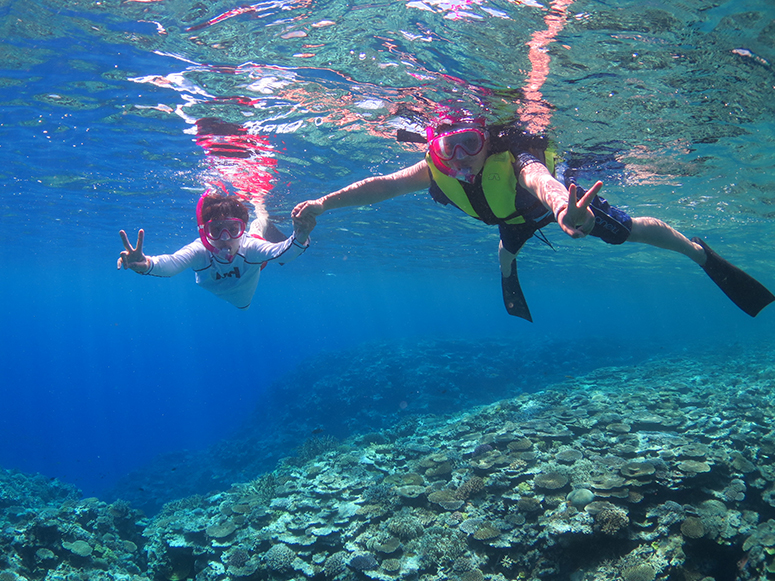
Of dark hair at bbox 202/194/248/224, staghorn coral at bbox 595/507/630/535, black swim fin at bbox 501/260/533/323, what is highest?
dark hair at bbox 202/194/248/224

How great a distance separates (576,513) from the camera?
536 centimetres

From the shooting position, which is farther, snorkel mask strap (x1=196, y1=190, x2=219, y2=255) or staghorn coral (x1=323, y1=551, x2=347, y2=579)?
staghorn coral (x1=323, y1=551, x2=347, y2=579)

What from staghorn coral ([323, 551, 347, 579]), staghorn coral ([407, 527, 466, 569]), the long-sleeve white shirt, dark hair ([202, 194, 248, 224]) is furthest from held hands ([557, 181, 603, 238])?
staghorn coral ([323, 551, 347, 579])

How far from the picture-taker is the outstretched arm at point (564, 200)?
7.21 feet

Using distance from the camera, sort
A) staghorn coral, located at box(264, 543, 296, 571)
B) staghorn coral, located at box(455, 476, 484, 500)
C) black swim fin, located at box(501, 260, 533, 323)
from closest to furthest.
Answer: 1. staghorn coral, located at box(264, 543, 296, 571)
2. black swim fin, located at box(501, 260, 533, 323)
3. staghorn coral, located at box(455, 476, 484, 500)

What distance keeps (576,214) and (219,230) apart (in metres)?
4.77

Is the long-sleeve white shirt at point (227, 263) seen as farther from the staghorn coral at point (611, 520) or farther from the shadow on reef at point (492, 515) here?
the staghorn coral at point (611, 520)

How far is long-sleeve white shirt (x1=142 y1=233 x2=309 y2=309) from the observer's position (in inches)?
197

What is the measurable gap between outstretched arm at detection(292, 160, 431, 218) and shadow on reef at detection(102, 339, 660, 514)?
38.3ft

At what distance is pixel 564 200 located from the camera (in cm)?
255

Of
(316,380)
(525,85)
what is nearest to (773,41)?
(525,85)

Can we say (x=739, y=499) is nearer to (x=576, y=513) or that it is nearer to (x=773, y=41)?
(x=576, y=513)

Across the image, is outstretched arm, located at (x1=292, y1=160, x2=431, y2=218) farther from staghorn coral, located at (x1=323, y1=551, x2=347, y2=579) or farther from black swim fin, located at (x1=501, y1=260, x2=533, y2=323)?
staghorn coral, located at (x1=323, y1=551, x2=347, y2=579)

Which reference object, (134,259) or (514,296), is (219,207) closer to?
(134,259)
